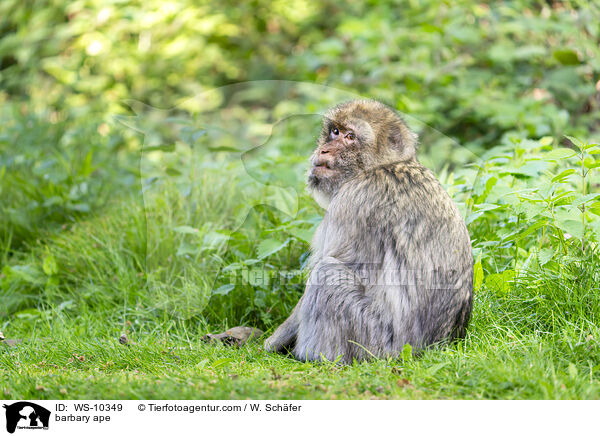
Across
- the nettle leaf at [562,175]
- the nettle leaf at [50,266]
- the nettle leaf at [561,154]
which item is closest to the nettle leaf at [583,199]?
the nettle leaf at [562,175]

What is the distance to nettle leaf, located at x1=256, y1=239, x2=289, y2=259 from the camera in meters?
4.61

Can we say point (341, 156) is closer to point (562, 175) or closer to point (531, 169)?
point (562, 175)

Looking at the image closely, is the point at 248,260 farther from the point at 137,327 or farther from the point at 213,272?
the point at 137,327

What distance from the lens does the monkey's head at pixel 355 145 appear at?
4191 millimetres

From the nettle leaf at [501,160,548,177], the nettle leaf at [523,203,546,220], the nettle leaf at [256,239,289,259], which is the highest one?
the nettle leaf at [501,160,548,177]

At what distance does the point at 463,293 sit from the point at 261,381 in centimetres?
124

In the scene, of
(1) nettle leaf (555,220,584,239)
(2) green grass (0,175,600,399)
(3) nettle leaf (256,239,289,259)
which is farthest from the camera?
(3) nettle leaf (256,239,289,259)

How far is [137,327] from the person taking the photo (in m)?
4.83

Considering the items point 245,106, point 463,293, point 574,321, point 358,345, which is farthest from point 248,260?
point 245,106

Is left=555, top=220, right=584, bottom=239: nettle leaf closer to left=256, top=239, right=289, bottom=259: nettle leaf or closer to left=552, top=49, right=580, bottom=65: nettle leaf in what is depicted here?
left=256, top=239, right=289, bottom=259: nettle leaf

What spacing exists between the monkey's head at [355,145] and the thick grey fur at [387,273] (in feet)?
0.70

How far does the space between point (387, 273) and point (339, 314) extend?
0.35 m
